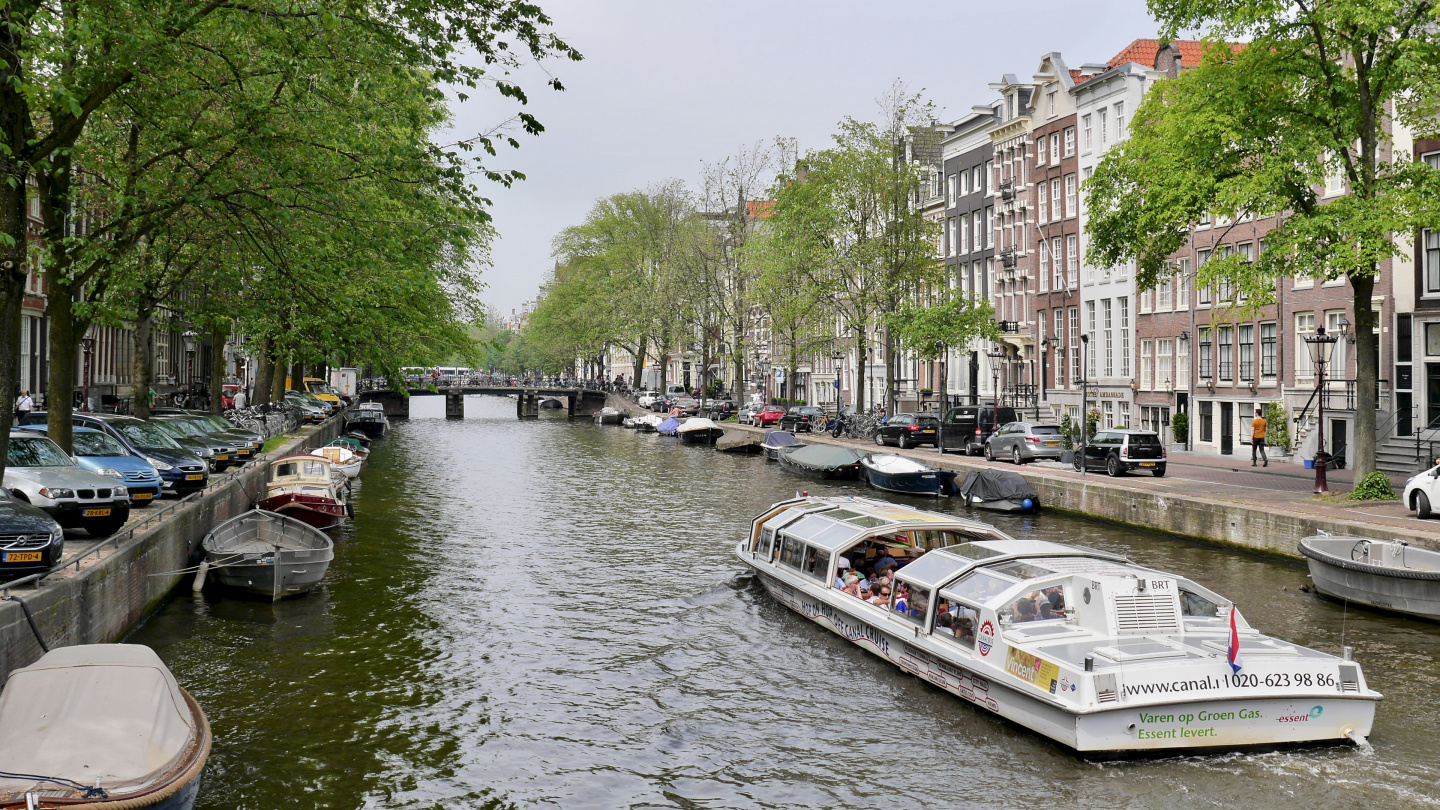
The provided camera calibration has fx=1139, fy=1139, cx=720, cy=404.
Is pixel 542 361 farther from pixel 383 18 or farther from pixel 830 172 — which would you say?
pixel 383 18

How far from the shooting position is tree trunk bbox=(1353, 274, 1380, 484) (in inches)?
1001

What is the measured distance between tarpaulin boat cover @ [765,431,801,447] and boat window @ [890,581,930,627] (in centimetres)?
3722

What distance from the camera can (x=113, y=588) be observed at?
16078 millimetres

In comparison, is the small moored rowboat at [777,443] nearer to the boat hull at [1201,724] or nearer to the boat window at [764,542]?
the boat window at [764,542]

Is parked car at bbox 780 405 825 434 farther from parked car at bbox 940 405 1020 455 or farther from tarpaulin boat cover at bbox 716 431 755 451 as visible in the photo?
parked car at bbox 940 405 1020 455

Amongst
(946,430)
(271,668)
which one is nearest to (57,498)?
(271,668)

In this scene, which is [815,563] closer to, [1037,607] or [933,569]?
[933,569]

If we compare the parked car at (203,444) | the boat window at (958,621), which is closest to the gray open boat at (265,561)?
the parked car at (203,444)

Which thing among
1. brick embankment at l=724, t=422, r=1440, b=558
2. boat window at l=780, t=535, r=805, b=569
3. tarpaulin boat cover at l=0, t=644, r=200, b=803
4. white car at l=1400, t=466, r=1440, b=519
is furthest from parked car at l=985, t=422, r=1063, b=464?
tarpaulin boat cover at l=0, t=644, r=200, b=803

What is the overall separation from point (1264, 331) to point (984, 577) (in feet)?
113

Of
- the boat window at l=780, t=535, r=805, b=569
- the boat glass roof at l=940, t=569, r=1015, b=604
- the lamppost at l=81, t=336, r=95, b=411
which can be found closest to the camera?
the boat glass roof at l=940, t=569, r=1015, b=604

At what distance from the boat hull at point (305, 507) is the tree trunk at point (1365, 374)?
967 inches

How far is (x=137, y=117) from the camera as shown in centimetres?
1886

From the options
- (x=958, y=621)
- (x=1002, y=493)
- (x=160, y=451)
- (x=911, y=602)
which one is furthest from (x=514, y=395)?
(x=958, y=621)
